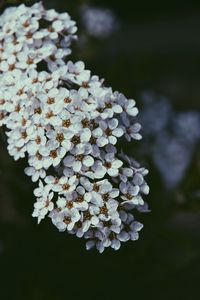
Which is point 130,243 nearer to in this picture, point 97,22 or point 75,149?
point 75,149

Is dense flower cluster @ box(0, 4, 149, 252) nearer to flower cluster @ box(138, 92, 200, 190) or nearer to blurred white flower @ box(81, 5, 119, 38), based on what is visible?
flower cluster @ box(138, 92, 200, 190)

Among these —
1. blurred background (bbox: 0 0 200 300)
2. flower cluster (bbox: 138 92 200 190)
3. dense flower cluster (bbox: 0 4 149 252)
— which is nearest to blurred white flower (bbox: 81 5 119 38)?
blurred background (bbox: 0 0 200 300)

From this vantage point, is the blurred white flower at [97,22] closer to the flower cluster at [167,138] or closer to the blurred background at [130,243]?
the blurred background at [130,243]

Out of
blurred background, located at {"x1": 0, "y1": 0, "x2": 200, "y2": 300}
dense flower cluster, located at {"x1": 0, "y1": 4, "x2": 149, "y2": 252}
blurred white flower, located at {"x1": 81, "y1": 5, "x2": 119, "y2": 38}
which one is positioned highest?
blurred white flower, located at {"x1": 81, "y1": 5, "x2": 119, "y2": 38}

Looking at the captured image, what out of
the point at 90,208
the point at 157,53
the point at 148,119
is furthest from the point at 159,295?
the point at 157,53

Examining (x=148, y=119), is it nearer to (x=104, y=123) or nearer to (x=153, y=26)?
(x=104, y=123)

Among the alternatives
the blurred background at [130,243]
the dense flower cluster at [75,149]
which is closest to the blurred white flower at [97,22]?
the blurred background at [130,243]
